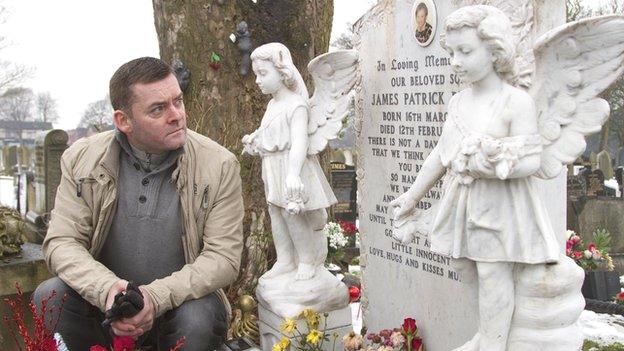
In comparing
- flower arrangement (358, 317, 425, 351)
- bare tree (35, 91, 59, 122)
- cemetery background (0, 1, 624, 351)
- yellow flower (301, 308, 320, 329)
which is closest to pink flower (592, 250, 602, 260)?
cemetery background (0, 1, 624, 351)

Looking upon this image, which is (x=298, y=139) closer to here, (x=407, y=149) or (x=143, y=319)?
(x=407, y=149)

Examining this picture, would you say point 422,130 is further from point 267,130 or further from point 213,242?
point 213,242

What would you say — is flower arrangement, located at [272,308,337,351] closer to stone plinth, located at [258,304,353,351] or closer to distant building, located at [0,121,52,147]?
stone plinth, located at [258,304,353,351]

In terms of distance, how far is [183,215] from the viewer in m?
3.46

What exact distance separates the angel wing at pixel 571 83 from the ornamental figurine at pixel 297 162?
1.44 metres

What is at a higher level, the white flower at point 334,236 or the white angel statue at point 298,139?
the white angel statue at point 298,139

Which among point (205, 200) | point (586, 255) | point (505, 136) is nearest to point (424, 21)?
point (505, 136)

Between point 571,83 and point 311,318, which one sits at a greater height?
point 571,83

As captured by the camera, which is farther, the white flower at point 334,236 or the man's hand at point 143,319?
the white flower at point 334,236

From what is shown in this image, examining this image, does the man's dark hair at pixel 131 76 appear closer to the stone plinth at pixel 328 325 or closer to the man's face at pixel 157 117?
the man's face at pixel 157 117

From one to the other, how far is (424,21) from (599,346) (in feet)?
10.8

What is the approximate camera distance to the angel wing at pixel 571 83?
2746 mm

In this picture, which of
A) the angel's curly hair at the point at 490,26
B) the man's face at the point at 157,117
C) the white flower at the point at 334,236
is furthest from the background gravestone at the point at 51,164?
the angel's curly hair at the point at 490,26

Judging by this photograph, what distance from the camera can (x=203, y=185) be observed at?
137 inches
